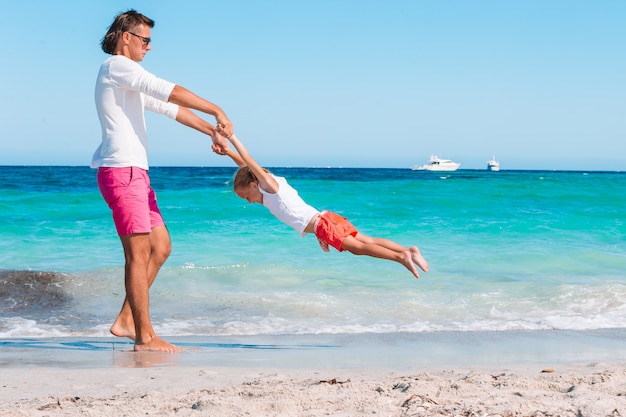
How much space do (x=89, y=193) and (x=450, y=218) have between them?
10.9 metres

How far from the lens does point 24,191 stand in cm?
2234

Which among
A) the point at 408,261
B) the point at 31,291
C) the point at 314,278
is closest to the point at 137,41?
the point at 408,261

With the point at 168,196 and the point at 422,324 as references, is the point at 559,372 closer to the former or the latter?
the point at 422,324

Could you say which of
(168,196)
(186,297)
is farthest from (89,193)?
(186,297)

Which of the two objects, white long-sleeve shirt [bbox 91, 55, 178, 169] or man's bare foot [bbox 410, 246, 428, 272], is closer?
white long-sleeve shirt [bbox 91, 55, 178, 169]

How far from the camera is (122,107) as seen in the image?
4.11m

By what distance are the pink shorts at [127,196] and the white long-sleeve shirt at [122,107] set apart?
0.17 feet

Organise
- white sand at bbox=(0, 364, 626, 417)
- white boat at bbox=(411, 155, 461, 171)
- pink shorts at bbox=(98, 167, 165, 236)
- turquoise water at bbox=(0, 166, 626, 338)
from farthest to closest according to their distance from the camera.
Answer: white boat at bbox=(411, 155, 461, 171) → turquoise water at bbox=(0, 166, 626, 338) → pink shorts at bbox=(98, 167, 165, 236) → white sand at bbox=(0, 364, 626, 417)

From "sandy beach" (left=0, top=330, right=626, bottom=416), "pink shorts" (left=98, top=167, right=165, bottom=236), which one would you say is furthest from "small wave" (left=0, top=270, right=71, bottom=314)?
"pink shorts" (left=98, top=167, right=165, bottom=236)

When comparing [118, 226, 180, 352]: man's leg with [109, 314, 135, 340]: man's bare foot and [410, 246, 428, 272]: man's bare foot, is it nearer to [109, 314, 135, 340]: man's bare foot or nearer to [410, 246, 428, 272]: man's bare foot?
[109, 314, 135, 340]: man's bare foot

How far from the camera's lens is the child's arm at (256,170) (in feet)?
14.2

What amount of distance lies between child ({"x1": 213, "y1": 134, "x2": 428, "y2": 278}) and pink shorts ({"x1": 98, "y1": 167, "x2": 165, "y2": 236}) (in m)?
0.53

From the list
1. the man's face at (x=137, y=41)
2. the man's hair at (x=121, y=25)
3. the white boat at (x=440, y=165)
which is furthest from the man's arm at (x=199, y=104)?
the white boat at (x=440, y=165)

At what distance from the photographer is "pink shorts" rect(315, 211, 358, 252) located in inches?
175
